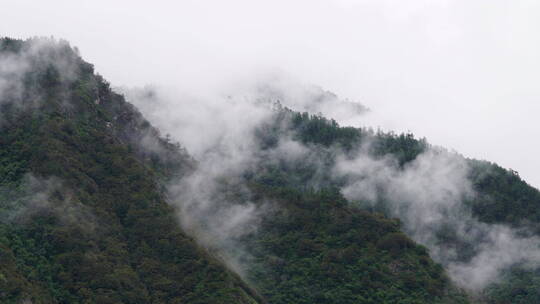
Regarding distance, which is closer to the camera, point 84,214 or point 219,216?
point 84,214

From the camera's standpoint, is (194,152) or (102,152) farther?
(194,152)

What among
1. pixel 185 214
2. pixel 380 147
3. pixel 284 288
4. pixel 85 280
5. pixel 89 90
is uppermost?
pixel 380 147

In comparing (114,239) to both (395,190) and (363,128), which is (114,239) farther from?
(363,128)

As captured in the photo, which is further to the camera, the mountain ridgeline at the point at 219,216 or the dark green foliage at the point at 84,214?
the mountain ridgeline at the point at 219,216

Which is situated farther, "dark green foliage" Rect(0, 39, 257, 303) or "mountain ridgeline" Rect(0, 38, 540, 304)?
"mountain ridgeline" Rect(0, 38, 540, 304)

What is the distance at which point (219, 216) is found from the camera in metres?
138

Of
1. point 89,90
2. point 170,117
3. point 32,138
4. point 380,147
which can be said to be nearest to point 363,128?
point 380,147

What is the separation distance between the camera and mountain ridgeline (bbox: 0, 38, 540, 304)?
374 feet

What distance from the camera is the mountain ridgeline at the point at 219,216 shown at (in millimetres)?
114062

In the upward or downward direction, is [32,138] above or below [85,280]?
above

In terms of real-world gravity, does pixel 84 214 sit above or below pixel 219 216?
below

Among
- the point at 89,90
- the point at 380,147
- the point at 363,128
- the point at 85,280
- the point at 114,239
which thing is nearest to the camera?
the point at 85,280

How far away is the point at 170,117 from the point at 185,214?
2029 inches

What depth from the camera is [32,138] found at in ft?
422
